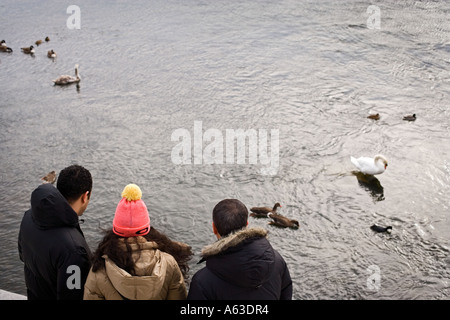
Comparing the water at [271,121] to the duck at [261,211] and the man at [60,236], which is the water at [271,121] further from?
the man at [60,236]

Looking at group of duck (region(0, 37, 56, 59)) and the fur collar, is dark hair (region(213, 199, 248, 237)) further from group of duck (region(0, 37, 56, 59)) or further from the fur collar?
group of duck (region(0, 37, 56, 59))

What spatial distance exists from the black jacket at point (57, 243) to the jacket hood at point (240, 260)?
1080mm

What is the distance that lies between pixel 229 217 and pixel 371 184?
6779 mm

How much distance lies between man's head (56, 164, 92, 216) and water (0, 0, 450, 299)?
3.60 m

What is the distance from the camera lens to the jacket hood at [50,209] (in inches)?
148

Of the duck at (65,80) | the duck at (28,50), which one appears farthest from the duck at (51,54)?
the duck at (65,80)

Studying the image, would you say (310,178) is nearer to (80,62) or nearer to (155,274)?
(155,274)

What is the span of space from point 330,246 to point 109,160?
5.17 m

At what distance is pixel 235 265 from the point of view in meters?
3.37

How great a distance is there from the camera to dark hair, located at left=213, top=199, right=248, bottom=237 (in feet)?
11.5

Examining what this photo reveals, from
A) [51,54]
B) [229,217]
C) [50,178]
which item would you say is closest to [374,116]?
[50,178]

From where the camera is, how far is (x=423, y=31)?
1738 cm
